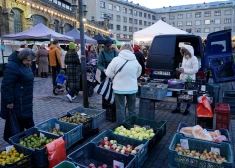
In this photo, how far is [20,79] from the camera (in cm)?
366

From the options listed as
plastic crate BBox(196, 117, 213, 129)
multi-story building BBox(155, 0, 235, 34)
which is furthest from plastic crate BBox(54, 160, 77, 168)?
multi-story building BBox(155, 0, 235, 34)

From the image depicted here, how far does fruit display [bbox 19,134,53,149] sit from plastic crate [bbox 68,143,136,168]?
698mm

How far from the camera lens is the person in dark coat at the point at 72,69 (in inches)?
294

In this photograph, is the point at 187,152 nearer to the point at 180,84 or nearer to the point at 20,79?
the point at 180,84

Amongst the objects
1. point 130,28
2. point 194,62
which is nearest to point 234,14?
point 130,28

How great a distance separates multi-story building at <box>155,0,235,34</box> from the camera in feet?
231

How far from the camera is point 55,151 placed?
3389mm

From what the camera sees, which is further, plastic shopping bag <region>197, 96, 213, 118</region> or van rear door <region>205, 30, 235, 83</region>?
van rear door <region>205, 30, 235, 83</region>

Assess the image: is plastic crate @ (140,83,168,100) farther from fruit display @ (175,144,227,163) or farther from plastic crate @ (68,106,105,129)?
fruit display @ (175,144,227,163)

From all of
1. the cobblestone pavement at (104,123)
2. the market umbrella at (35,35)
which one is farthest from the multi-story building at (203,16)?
the cobblestone pavement at (104,123)

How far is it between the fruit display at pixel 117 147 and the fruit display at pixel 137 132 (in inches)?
11.4

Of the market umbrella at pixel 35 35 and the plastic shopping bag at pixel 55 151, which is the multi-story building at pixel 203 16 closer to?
the market umbrella at pixel 35 35

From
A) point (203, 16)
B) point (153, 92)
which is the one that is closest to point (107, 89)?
point (153, 92)

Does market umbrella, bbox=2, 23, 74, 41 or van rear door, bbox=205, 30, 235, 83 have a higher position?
market umbrella, bbox=2, 23, 74, 41
